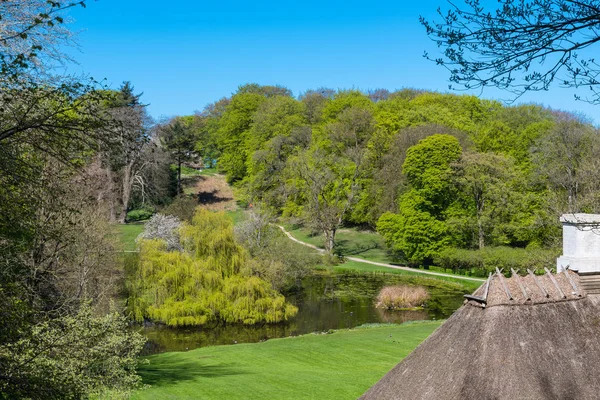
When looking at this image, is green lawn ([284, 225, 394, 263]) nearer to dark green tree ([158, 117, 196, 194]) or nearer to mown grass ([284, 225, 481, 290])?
mown grass ([284, 225, 481, 290])

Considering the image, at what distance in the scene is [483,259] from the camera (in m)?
35.1

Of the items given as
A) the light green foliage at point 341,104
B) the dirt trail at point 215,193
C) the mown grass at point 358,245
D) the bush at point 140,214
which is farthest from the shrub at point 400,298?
the light green foliage at point 341,104

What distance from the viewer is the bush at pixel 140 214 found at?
50.8m

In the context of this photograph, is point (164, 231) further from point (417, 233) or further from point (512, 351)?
point (512, 351)

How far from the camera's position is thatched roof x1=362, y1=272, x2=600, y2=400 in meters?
5.93

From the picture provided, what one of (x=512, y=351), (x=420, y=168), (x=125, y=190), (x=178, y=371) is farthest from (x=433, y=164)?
(x=512, y=351)

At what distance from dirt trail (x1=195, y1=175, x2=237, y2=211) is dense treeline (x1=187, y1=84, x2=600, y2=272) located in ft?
5.30

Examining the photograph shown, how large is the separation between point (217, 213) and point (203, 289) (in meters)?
4.17

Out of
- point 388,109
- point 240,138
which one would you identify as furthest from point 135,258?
point 240,138

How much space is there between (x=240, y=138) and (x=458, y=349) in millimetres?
59208

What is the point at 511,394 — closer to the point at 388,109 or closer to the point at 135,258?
the point at 135,258

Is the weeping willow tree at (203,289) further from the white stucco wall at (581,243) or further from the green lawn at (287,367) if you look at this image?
the white stucco wall at (581,243)

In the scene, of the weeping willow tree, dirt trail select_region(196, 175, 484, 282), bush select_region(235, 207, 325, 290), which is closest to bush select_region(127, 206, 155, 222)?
dirt trail select_region(196, 175, 484, 282)

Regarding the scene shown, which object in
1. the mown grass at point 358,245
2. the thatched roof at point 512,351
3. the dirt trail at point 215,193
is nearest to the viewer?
the thatched roof at point 512,351
